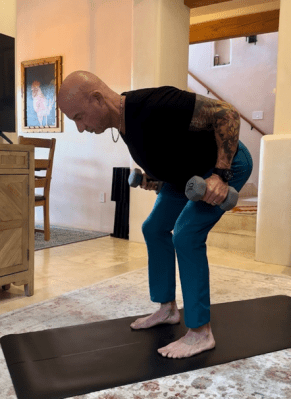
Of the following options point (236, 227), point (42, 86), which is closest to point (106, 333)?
point (236, 227)

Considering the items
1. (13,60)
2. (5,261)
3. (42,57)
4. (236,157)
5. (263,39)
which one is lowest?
(5,261)

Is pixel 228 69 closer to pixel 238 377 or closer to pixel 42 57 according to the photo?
pixel 42 57

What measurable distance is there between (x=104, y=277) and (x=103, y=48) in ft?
9.27

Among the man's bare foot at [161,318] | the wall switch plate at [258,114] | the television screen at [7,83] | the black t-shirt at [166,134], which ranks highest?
the wall switch plate at [258,114]

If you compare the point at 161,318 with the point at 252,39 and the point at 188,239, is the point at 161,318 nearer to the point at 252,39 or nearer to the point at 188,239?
the point at 188,239

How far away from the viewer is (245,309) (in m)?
2.25

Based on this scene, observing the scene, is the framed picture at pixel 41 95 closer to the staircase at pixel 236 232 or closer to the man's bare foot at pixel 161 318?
the staircase at pixel 236 232

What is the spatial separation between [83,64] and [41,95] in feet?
2.30

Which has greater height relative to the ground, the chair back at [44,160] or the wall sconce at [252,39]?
the wall sconce at [252,39]

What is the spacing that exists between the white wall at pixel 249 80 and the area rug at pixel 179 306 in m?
4.10

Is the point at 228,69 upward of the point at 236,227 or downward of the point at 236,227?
upward

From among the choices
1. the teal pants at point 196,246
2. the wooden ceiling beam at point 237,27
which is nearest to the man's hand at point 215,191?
the teal pants at point 196,246

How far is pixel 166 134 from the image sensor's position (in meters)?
1.52

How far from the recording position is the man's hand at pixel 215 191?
148cm
